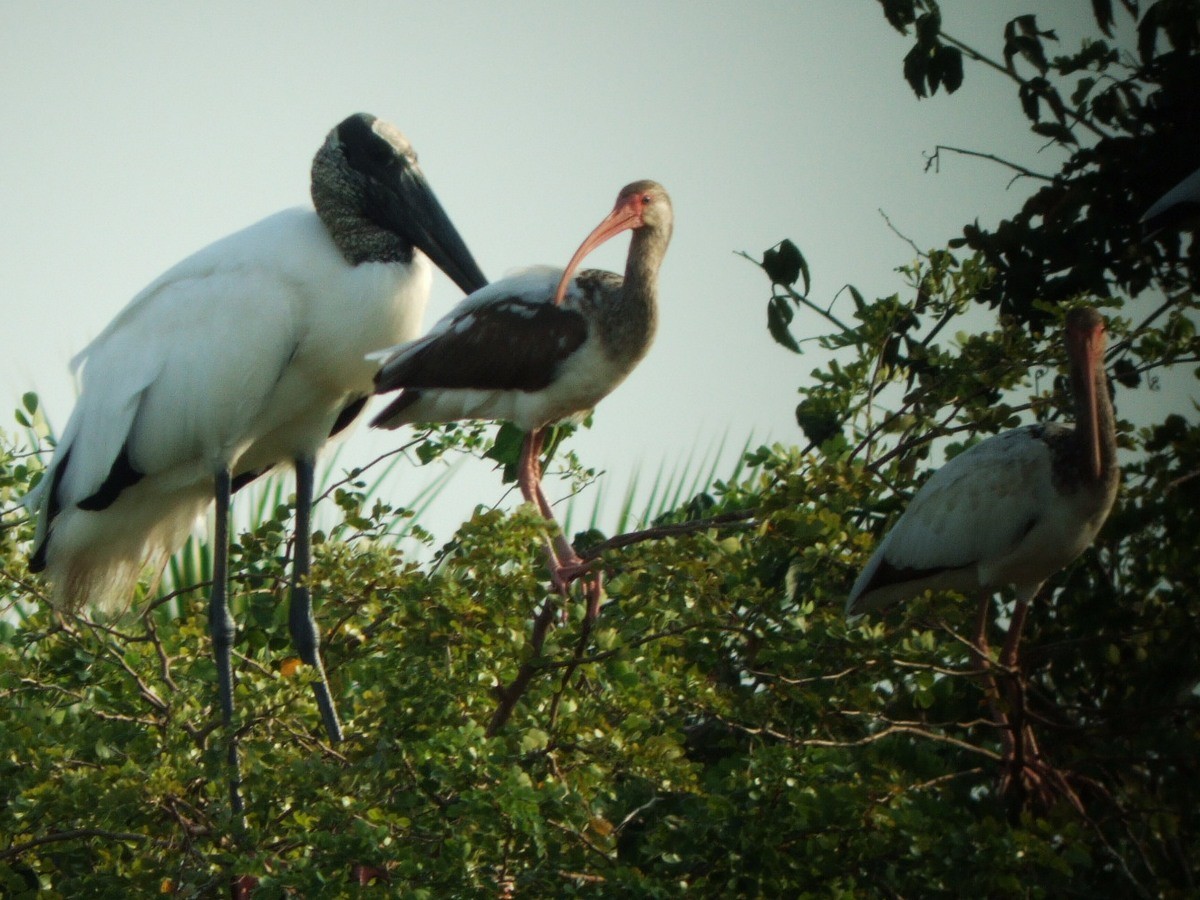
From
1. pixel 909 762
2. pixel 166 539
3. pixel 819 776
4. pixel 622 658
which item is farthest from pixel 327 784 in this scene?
pixel 166 539

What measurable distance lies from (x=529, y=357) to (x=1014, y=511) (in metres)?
1.64

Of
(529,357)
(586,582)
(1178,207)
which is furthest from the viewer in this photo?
(529,357)

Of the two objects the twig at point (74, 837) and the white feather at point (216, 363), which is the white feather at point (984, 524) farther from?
the twig at point (74, 837)

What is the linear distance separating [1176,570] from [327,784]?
6.22ft

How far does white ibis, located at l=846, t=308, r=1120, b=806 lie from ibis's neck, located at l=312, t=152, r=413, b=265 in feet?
5.59

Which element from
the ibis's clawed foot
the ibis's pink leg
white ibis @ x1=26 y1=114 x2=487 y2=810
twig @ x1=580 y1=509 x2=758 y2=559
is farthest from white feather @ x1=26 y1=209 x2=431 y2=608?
twig @ x1=580 y1=509 x2=758 y2=559

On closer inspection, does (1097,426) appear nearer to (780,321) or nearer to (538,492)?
(780,321)

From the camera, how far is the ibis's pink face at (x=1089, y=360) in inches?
166

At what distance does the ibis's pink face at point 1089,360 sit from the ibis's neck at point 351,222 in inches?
78.5

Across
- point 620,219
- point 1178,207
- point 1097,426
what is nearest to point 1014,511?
point 1097,426

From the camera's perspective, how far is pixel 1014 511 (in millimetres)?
4582

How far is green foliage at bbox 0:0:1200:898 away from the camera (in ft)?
9.70

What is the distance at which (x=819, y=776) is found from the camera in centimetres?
306

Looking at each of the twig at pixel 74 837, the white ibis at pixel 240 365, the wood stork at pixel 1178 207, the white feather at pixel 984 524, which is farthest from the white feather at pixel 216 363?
the wood stork at pixel 1178 207
